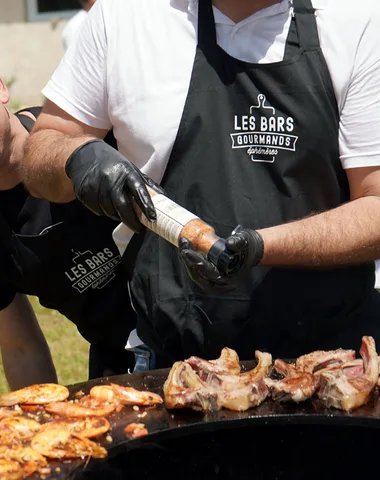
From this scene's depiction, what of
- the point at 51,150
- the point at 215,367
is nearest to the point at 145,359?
the point at 215,367

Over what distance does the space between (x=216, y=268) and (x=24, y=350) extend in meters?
2.20

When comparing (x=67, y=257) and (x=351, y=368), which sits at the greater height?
(x=67, y=257)

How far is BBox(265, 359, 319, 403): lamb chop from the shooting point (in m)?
2.16

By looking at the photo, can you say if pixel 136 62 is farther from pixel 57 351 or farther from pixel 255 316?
pixel 57 351

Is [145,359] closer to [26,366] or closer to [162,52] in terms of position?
[162,52]

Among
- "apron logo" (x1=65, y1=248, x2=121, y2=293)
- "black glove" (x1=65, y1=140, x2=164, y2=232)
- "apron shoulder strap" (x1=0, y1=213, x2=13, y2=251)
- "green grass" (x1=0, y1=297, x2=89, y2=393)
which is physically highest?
"black glove" (x1=65, y1=140, x2=164, y2=232)

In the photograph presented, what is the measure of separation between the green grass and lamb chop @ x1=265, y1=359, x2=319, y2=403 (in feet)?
9.55

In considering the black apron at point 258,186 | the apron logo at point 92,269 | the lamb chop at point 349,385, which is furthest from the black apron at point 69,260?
the lamb chop at point 349,385

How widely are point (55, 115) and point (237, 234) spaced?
0.90 meters

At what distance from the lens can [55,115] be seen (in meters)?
2.83

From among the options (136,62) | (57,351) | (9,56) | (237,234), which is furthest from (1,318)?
(9,56)

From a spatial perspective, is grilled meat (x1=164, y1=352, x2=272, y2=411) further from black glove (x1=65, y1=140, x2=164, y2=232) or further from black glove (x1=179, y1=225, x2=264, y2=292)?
black glove (x1=65, y1=140, x2=164, y2=232)

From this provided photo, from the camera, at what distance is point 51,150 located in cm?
272

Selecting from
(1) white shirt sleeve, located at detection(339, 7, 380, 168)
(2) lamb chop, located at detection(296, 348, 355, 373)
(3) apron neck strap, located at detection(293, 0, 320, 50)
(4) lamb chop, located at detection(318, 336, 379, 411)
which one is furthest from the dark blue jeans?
(3) apron neck strap, located at detection(293, 0, 320, 50)
